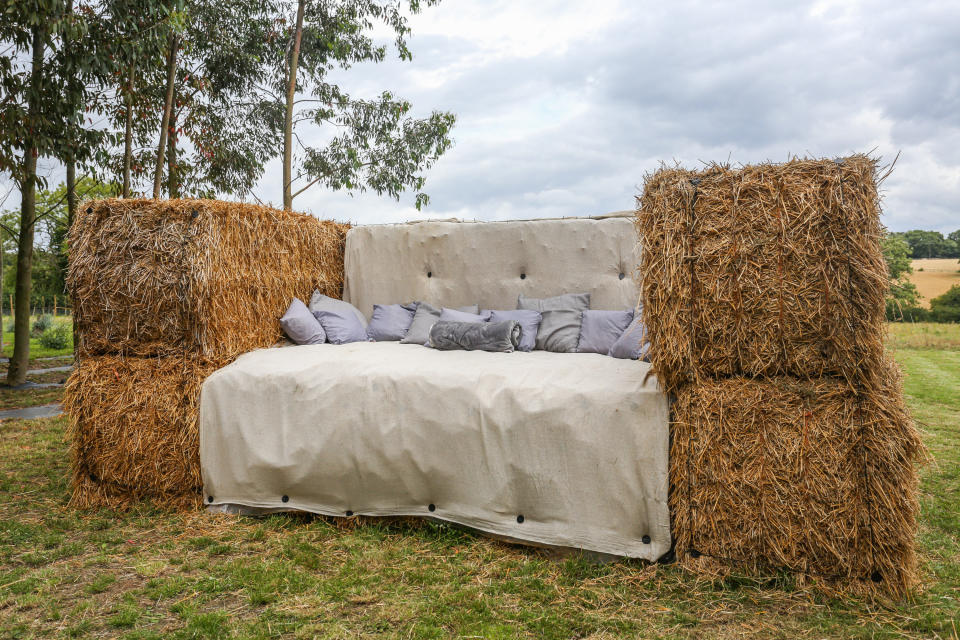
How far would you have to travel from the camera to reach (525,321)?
3.64 metres

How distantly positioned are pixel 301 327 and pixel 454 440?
1591 mm

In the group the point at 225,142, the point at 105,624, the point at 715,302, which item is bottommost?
the point at 105,624

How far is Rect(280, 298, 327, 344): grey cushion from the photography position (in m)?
3.84

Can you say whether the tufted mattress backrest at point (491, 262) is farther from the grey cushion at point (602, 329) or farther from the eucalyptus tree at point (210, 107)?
the eucalyptus tree at point (210, 107)

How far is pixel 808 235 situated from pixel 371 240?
3.08m

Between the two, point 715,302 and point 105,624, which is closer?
point 105,624

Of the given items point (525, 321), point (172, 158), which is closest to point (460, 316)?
point (525, 321)

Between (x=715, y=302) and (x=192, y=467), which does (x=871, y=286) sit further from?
(x=192, y=467)

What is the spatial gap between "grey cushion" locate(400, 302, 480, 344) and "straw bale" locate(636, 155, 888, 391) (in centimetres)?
174

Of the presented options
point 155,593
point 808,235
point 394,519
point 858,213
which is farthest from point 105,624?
point 858,213

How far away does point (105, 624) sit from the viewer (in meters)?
2.11

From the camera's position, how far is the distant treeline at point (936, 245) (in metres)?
16.7

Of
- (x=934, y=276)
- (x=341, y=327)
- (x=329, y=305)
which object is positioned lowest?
(x=341, y=327)

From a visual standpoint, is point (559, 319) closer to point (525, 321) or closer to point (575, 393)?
point (525, 321)
